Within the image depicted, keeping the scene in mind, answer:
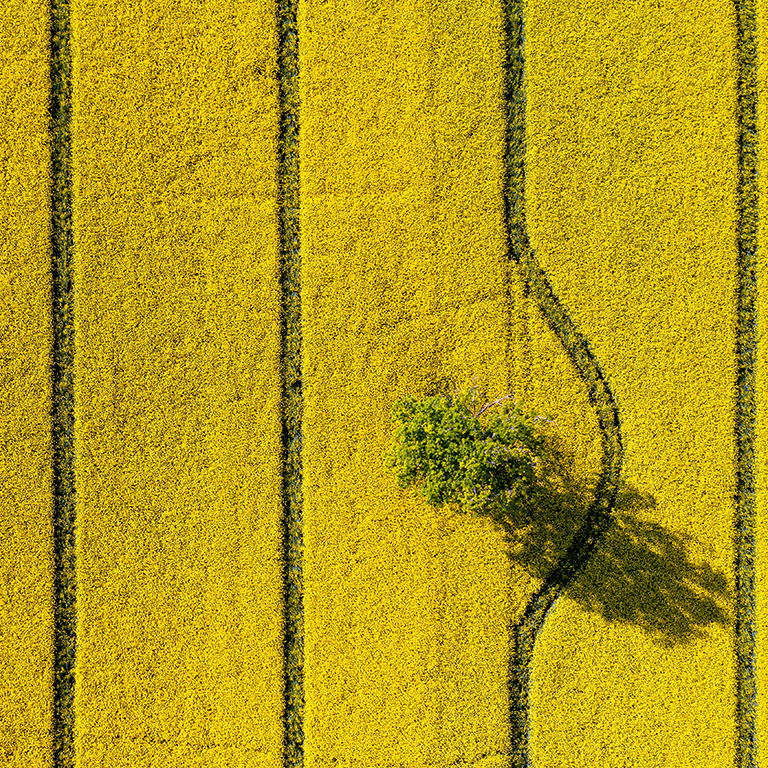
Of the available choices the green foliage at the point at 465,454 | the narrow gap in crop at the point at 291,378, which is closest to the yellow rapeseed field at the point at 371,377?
the narrow gap in crop at the point at 291,378

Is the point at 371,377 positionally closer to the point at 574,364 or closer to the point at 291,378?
the point at 291,378

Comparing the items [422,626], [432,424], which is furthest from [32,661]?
[432,424]

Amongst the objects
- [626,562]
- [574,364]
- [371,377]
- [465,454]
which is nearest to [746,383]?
[574,364]

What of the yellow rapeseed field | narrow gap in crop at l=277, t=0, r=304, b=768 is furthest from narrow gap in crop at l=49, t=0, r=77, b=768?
narrow gap in crop at l=277, t=0, r=304, b=768

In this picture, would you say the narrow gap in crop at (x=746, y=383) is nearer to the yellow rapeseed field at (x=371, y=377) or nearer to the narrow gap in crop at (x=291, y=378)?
the yellow rapeseed field at (x=371, y=377)

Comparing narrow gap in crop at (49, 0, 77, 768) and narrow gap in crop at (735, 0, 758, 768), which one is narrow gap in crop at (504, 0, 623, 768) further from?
narrow gap in crop at (49, 0, 77, 768)
